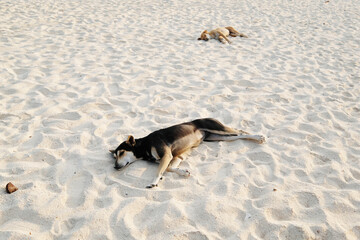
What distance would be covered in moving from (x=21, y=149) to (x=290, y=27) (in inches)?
341

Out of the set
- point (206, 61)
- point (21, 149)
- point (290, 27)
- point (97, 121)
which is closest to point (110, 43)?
point (206, 61)

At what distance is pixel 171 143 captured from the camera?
339 centimetres

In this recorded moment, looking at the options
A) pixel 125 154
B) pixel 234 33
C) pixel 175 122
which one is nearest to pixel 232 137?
pixel 175 122

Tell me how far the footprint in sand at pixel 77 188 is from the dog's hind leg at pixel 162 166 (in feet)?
2.13

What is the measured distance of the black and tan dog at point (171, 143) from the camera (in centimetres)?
317

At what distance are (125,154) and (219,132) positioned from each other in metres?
1.29

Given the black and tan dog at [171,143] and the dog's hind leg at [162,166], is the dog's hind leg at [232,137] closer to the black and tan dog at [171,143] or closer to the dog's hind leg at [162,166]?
the black and tan dog at [171,143]

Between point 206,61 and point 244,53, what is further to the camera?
point 244,53

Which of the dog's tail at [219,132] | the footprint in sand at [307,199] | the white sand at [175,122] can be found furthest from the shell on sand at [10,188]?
the footprint in sand at [307,199]

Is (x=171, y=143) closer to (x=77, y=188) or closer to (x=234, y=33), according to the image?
(x=77, y=188)

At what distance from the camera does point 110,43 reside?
7.28m

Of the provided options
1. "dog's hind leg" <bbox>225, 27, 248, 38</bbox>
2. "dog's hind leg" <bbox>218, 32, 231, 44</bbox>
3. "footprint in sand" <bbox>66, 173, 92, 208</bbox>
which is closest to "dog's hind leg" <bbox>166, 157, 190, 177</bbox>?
"footprint in sand" <bbox>66, 173, 92, 208</bbox>

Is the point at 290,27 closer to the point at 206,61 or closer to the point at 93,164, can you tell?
the point at 206,61

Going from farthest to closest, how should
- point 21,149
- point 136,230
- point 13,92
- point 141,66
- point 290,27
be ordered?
1. point 290,27
2. point 141,66
3. point 13,92
4. point 21,149
5. point 136,230
